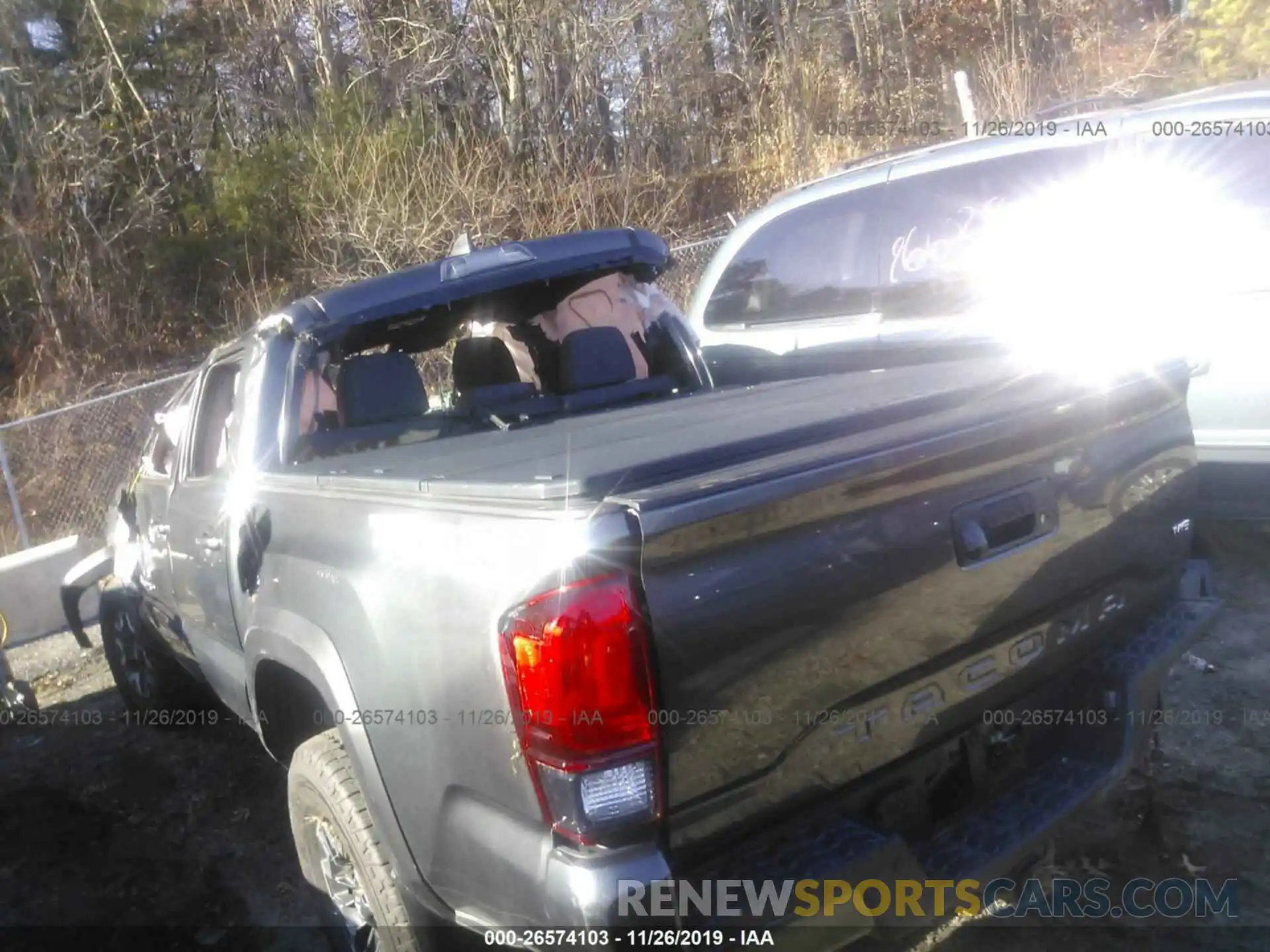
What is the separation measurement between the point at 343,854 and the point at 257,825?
5.88ft

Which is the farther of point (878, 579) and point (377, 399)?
point (377, 399)

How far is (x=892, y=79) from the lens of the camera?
21062mm

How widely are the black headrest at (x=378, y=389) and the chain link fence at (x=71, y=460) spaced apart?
24.7ft

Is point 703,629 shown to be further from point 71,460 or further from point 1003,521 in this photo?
point 71,460

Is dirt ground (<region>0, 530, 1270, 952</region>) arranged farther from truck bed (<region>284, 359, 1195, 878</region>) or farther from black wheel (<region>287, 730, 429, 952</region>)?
truck bed (<region>284, 359, 1195, 878</region>)

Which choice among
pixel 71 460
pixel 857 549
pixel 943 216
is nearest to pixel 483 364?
pixel 943 216

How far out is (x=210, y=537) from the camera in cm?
Answer: 374

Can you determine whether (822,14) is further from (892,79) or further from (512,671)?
(512,671)

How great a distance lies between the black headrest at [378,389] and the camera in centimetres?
377

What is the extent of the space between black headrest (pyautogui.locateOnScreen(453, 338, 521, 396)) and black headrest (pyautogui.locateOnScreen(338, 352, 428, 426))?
1.74ft

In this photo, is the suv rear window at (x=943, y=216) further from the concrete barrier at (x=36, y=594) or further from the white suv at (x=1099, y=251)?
the concrete barrier at (x=36, y=594)

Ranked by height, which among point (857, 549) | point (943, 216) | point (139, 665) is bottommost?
point (139, 665)

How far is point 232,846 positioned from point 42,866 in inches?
30.4

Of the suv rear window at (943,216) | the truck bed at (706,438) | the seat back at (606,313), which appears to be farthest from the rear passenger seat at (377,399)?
the suv rear window at (943,216)
